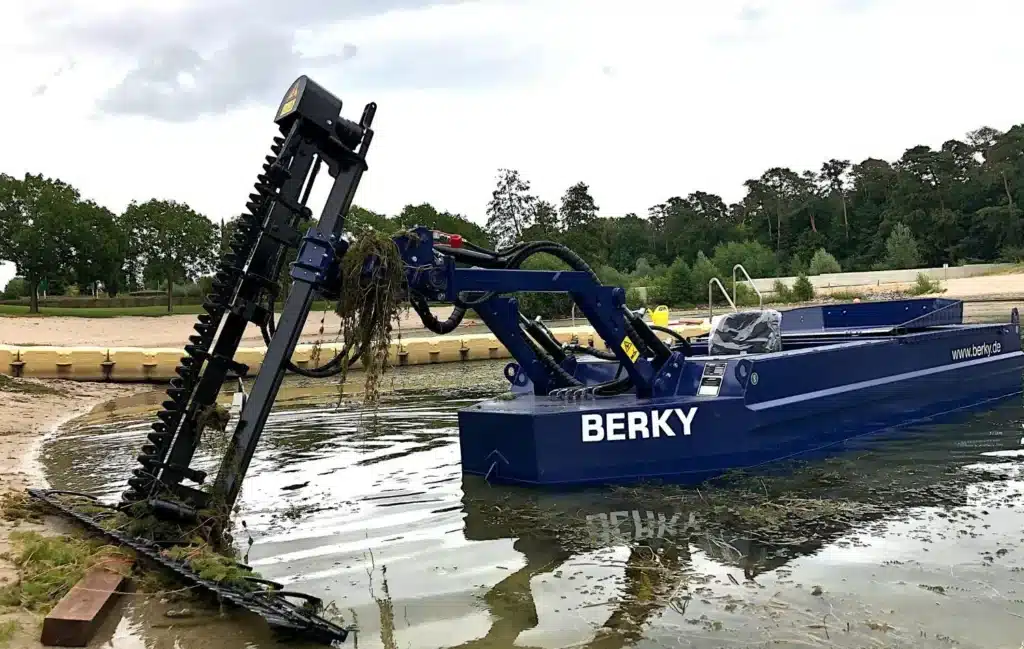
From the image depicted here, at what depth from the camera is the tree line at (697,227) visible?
51375 mm

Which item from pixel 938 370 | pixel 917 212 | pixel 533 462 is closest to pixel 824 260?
pixel 917 212

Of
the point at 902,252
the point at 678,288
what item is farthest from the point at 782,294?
the point at 902,252

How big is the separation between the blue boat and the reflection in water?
0.25 meters

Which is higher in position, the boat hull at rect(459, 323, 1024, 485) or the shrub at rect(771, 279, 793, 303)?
the shrub at rect(771, 279, 793, 303)

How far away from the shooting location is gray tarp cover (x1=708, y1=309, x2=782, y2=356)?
8148 mm

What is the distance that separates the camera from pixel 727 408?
6668 mm

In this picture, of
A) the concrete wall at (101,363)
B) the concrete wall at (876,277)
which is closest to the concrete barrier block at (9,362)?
the concrete wall at (101,363)

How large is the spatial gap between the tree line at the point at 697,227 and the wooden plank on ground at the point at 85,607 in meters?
32.2

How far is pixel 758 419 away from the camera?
6836 mm

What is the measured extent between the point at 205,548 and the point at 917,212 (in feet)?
239

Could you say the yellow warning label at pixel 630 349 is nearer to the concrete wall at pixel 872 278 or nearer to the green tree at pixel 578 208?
the concrete wall at pixel 872 278

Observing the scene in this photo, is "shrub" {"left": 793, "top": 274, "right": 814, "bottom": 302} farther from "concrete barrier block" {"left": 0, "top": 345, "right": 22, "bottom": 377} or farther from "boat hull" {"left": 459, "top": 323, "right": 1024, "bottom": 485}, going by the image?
"boat hull" {"left": 459, "top": 323, "right": 1024, "bottom": 485}

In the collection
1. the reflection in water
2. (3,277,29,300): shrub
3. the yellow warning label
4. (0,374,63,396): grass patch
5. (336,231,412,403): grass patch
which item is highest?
(3,277,29,300): shrub

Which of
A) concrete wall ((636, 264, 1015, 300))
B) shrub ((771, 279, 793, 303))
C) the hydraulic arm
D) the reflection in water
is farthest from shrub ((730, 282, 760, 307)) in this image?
the hydraulic arm
